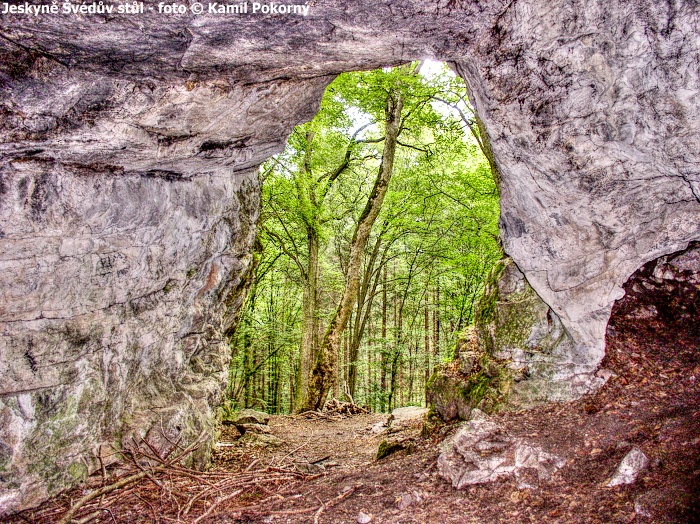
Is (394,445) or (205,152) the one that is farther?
(394,445)

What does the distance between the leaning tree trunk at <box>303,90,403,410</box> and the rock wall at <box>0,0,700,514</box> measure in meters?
5.39

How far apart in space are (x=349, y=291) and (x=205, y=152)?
6.52 meters

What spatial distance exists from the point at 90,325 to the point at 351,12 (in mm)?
4403

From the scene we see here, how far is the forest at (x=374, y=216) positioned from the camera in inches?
416

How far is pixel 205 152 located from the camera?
4895 millimetres

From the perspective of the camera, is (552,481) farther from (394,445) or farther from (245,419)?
(245,419)

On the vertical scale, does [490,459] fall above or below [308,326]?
below

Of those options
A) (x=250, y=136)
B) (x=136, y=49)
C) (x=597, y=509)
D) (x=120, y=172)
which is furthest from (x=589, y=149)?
(x=120, y=172)

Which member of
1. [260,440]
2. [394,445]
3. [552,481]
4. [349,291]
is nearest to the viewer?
[552,481]

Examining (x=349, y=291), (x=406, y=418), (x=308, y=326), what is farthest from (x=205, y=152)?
(x=308, y=326)

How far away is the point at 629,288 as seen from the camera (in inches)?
205

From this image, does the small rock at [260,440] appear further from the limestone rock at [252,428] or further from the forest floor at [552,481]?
the forest floor at [552,481]

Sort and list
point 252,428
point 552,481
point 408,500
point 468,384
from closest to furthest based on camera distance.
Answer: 1. point 552,481
2. point 408,500
3. point 468,384
4. point 252,428

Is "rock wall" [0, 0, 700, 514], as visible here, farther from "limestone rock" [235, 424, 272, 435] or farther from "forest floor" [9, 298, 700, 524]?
"limestone rock" [235, 424, 272, 435]
